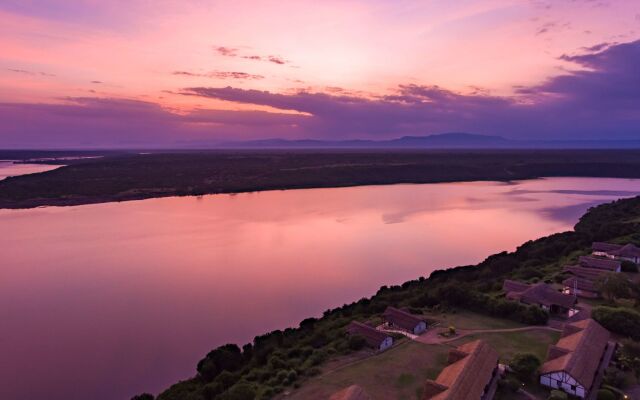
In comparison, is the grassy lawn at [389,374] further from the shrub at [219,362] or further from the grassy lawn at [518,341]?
the shrub at [219,362]

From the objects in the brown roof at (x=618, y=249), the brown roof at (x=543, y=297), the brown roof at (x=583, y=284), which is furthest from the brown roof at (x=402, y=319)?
the brown roof at (x=618, y=249)

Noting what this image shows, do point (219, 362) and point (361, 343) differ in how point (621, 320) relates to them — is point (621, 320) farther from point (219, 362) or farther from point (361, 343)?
point (219, 362)

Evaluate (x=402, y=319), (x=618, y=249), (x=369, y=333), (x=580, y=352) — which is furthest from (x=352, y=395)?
(x=618, y=249)

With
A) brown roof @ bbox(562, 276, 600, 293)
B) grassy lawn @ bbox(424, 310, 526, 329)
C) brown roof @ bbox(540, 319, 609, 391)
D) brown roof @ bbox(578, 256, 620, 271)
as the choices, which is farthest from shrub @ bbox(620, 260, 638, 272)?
brown roof @ bbox(540, 319, 609, 391)

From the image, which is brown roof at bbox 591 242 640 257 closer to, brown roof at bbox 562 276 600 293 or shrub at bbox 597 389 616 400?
brown roof at bbox 562 276 600 293

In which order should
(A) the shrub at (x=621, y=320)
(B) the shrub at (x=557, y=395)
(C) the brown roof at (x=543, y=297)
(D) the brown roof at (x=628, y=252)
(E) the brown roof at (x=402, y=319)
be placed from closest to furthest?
1. (B) the shrub at (x=557, y=395)
2. (A) the shrub at (x=621, y=320)
3. (E) the brown roof at (x=402, y=319)
4. (C) the brown roof at (x=543, y=297)
5. (D) the brown roof at (x=628, y=252)

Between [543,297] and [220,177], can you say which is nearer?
[543,297]
